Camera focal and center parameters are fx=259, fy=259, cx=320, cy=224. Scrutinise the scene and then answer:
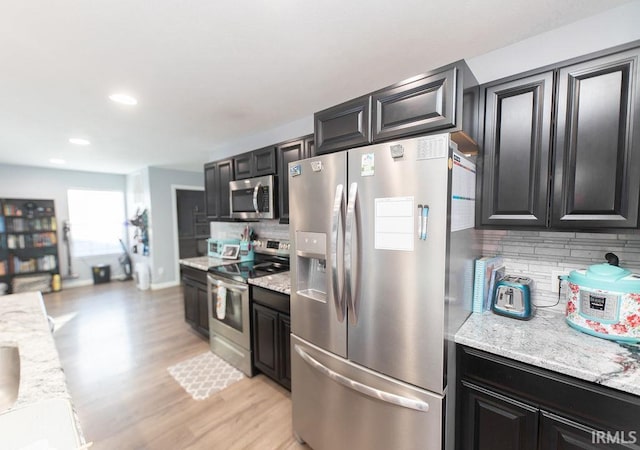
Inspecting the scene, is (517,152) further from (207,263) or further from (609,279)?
(207,263)

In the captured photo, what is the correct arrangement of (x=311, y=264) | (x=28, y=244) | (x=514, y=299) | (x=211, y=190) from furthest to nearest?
(x=28, y=244) → (x=211, y=190) → (x=311, y=264) → (x=514, y=299)

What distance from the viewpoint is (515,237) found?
5.49 feet

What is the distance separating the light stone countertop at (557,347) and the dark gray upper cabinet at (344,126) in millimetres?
1225

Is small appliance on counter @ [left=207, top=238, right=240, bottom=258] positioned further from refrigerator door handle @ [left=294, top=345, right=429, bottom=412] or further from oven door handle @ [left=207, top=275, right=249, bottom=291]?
refrigerator door handle @ [left=294, top=345, right=429, bottom=412]

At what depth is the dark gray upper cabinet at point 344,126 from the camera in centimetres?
156

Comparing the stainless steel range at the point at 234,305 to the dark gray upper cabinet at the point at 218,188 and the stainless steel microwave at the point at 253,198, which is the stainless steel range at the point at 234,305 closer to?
the stainless steel microwave at the point at 253,198

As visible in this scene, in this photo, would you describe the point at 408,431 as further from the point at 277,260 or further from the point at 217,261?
the point at 217,261

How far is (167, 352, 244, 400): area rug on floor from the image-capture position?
2326 millimetres

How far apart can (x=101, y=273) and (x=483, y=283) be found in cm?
751

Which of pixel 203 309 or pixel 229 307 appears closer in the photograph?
pixel 229 307

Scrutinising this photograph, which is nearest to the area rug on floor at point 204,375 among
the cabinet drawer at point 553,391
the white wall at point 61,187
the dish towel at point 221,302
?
the dish towel at point 221,302

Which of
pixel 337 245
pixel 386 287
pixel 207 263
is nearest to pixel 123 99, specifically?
pixel 207 263

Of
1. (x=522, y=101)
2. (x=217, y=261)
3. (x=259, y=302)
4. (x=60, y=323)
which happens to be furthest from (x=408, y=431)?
(x=60, y=323)

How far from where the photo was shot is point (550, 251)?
1576 mm
